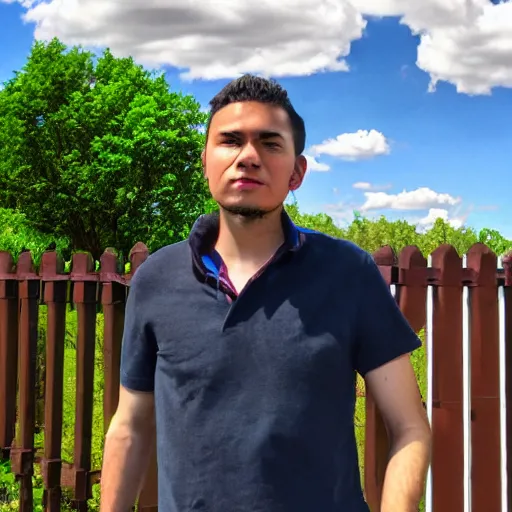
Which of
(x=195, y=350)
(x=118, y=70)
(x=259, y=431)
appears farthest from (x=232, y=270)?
(x=118, y=70)

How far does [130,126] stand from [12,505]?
22.1 metres

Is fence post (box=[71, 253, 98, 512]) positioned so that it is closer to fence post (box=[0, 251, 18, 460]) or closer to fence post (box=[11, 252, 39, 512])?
fence post (box=[11, 252, 39, 512])

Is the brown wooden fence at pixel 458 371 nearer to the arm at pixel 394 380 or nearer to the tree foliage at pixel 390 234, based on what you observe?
the arm at pixel 394 380

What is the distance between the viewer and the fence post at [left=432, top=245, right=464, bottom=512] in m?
3.67

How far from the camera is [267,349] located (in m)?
1.87

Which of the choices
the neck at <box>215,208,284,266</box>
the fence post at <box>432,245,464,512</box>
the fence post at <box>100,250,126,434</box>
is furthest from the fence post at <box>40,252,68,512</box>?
the neck at <box>215,208,284,266</box>

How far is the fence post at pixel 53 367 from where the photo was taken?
15.1 ft

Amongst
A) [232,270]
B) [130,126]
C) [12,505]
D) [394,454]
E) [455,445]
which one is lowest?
[12,505]

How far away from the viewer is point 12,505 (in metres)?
6.69

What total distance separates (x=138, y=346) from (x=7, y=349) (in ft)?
10.8

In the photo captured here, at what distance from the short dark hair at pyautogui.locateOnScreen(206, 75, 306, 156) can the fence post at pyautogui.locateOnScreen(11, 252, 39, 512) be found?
123 inches

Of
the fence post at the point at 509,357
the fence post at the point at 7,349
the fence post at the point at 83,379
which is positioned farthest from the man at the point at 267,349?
the fence post at the point at 7,349

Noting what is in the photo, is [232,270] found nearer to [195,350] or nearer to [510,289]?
[195,350]

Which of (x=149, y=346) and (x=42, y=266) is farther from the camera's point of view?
(x=42, y=266)
